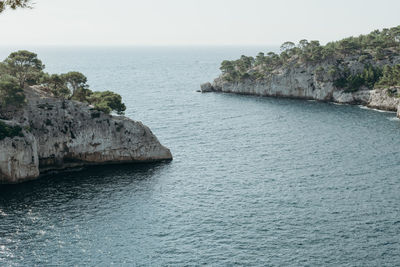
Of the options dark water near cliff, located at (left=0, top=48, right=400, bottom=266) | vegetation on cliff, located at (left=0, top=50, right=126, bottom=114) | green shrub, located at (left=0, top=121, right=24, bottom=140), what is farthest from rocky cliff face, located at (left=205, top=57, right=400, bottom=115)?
green shrub, located at (left=0, top=121, right=24, bottom=140)

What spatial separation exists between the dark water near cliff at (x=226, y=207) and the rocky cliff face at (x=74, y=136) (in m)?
3.81

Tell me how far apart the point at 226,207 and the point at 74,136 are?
3986 centimetres

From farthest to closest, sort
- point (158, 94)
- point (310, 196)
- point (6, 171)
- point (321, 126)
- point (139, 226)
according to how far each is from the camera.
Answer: point (158, 94)
point (321, 126)
point (6, 171)
point (310, 196)
point (139, 226)

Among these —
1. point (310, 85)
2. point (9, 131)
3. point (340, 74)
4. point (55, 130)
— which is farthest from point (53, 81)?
point (340, 74)

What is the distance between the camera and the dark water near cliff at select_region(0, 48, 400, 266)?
5459 cm

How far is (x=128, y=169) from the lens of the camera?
88.4 meters

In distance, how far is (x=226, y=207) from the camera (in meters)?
68.9

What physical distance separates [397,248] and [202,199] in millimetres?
32386

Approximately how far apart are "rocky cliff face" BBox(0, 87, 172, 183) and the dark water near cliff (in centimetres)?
381

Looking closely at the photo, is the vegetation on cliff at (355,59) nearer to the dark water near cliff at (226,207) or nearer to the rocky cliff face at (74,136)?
the dark water near cliff at (226,207)

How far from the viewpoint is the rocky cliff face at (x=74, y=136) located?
85812mm

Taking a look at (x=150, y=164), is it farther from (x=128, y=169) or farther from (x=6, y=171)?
(x=6, y=171)

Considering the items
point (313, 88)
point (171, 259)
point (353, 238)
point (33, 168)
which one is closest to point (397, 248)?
point (353, 238)

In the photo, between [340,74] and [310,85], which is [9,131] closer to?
[310,85]
